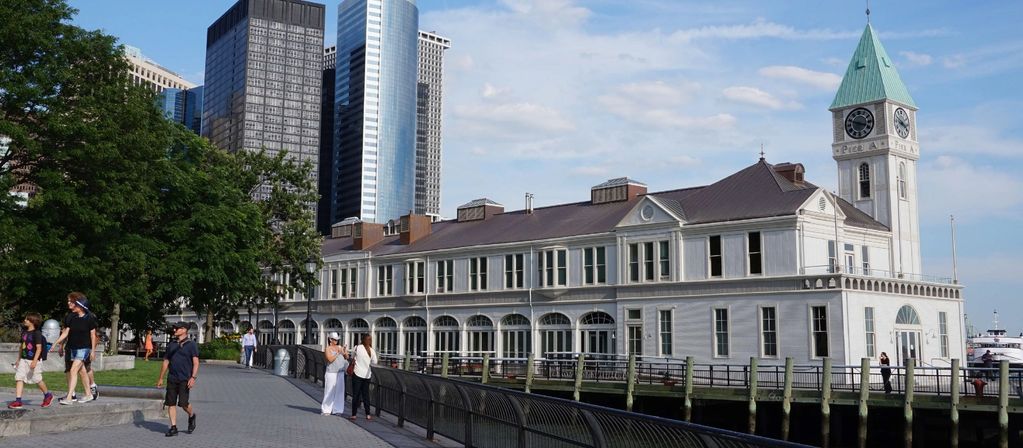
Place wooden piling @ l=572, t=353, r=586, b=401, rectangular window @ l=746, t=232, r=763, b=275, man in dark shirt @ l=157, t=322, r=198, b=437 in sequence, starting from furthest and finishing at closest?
rectangular window @ l=746, t=232, r=763, b=275 → wooden piling @ l=572, t=353, r=586, b=401 → man in dark shirt @ l=157, t=322, r=198, b=437

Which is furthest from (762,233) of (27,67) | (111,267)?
(27,67)

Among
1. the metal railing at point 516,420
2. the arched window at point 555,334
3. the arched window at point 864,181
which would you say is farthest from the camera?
the arched window at point 864,181

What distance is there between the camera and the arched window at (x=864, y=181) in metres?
58.8

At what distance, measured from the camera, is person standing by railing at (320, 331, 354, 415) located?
2088 centimetres

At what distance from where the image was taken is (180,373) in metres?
16.4

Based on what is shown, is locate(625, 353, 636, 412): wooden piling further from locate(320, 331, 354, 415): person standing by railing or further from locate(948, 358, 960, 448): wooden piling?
locate(320, 331, 354, 415): person standing by railing

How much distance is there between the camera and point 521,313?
195ft

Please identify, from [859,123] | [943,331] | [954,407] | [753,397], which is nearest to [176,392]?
[753,397]

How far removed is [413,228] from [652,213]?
2394cm

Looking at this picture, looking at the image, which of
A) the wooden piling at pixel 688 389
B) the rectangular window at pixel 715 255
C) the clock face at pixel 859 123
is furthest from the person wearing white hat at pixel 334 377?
the clock face at pixel 859 123

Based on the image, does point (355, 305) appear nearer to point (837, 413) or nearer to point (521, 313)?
point (521, 313)

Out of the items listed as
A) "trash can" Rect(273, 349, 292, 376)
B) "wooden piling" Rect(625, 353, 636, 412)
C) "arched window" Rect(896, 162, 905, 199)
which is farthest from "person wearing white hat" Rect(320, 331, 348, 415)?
"arched window" Rect(896, 162, 905, 199)

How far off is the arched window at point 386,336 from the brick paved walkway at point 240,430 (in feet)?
137

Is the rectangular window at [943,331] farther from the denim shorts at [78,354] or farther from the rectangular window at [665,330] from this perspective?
the denim shorts at [78,354]
